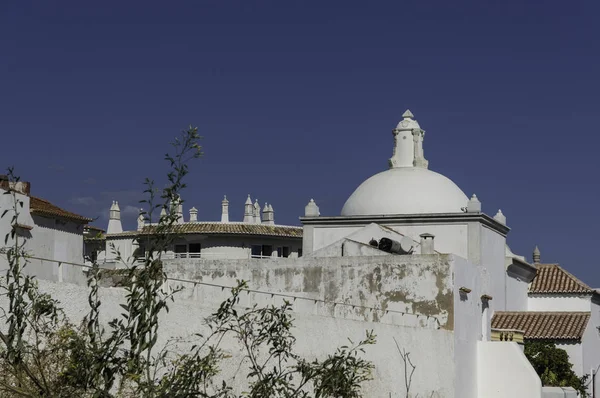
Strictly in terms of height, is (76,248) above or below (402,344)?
above

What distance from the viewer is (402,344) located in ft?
85.3

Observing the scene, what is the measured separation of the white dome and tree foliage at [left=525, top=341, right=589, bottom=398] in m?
5.70

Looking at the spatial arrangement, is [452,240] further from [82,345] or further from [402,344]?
[82,345]

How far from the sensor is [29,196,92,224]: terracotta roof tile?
3566 cm

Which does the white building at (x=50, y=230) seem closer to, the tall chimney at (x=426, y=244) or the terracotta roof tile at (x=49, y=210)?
the terracotta roof tile at (x=49, y=210)

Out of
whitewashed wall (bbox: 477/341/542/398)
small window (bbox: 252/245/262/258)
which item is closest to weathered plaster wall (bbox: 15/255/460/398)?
whitewashed wall (bbox: 477/341/542/398)

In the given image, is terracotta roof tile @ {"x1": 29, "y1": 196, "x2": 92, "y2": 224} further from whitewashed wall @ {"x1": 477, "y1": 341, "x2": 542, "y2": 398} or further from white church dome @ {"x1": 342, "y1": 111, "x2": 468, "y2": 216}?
whitewashed wall @ {"x1": 477, "y1": 341, "x2": 542, "y2": 398}

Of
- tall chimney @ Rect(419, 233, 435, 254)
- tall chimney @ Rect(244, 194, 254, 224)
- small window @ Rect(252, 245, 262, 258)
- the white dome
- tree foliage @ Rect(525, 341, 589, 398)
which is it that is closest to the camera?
tall chimney @ Rect(419, 233, 435, 254)

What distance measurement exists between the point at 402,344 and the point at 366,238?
957 centimetres

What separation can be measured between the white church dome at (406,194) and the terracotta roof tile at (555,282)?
9209mm

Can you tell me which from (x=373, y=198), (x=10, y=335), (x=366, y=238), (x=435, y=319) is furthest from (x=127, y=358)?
(x=373, y=198)

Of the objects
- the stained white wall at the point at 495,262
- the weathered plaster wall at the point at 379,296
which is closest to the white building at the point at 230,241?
the stained white wall at the point at 495,262

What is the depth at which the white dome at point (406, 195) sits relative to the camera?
38.4m

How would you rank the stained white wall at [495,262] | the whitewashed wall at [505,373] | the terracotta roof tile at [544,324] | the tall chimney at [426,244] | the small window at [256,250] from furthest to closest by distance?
the small window at [256,250] < the terracotta roof tile at [544,324] < the stained white wall at [495,262] < the tall chimney at [426,244] < the whitewashed wall at [505,373]
